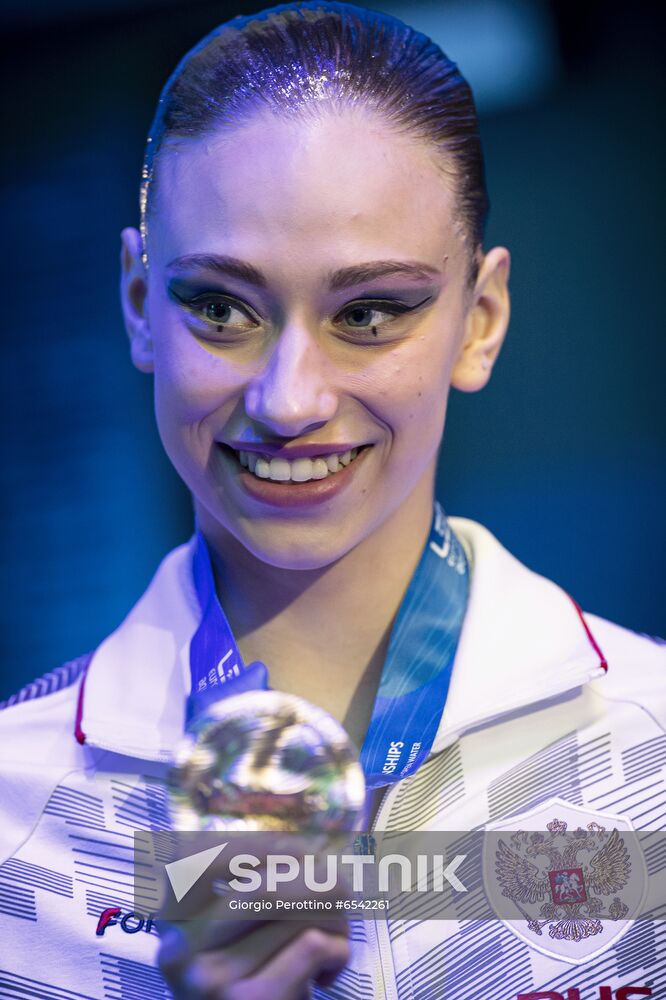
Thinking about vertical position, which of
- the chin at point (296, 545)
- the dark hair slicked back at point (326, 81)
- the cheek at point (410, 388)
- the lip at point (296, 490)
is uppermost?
the dark hair slicked back at point (326, 81)

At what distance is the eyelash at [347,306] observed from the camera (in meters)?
1.37

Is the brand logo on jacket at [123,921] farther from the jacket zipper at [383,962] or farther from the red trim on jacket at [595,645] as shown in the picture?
the red trim on jacket at [595,645]

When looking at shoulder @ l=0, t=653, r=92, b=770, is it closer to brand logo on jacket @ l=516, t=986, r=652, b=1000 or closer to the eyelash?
the eyelash

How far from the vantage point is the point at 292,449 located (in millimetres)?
1371

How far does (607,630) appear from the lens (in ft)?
5.45

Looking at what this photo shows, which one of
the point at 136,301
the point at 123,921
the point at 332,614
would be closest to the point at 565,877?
the point at 332,614

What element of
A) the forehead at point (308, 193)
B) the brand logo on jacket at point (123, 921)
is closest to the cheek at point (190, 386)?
the forehead at point (308, 193)

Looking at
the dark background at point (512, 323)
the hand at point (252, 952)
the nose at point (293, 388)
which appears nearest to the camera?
the hand at point (252, 952)

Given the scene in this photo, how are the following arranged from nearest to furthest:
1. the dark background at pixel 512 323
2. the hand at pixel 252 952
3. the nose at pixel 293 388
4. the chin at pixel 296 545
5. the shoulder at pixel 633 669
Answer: the hand at pixel 252 952
the nose at pixel 293 388
the chin at pixel 296 545
the shoulder at pixel 633 669
the dark background at pixel 512 323

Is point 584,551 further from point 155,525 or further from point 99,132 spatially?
point 99,132

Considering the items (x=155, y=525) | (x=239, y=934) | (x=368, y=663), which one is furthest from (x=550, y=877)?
(x=155, y=525)

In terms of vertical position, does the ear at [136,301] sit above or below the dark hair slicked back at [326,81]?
below

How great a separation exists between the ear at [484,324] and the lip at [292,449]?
0.81 ft

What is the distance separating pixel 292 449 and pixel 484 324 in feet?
1.26
